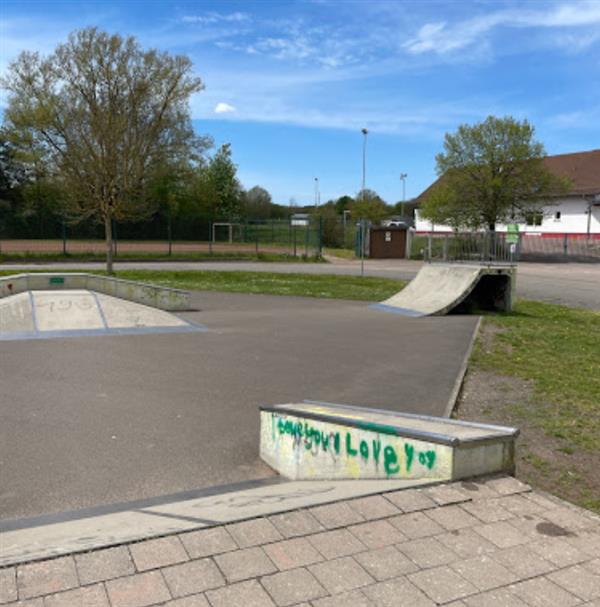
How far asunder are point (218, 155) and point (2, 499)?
2610 inches

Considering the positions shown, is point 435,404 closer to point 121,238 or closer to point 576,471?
point 576,471

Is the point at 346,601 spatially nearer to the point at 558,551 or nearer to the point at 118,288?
the point at 558,551

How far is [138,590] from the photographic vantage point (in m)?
2.33

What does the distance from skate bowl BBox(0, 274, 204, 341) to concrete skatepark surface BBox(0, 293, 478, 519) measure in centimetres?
65

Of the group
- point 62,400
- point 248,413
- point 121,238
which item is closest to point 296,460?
point 248,413

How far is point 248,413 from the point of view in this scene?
573 cm

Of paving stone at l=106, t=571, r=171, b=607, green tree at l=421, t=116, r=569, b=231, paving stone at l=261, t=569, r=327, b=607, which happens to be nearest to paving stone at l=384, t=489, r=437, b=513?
paving stone at l=261, t=569, r=327, b=607

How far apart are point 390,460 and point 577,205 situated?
5597 cm

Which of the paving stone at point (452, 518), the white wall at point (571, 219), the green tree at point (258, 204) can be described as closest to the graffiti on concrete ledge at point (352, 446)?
the paving stone at point (452, 518)

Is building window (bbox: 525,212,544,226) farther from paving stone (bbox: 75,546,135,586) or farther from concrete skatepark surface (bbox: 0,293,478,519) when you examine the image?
paving stone (bbox: 75,546,135,586)

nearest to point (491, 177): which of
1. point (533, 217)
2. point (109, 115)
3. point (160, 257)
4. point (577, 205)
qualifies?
point (533, 217)

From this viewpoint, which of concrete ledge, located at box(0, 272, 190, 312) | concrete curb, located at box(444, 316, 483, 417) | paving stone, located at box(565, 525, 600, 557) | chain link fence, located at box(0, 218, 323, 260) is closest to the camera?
paving stone, located at box(565, 525, 600, 557)

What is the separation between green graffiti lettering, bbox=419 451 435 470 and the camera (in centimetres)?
346

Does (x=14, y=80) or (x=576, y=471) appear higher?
(x=14, y=80)
